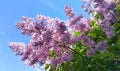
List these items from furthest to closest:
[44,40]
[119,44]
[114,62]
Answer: [114,62] → [119,44] → [44,40]

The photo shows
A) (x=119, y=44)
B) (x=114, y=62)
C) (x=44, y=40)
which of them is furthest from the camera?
(x=114, y=62)

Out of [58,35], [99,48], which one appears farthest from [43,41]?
[99,48]

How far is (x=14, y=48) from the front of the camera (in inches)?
218

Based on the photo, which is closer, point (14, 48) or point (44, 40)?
point (44, 40)

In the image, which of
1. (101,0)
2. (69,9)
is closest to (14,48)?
(69,9)

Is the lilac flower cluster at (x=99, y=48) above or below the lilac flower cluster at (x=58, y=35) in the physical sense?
below

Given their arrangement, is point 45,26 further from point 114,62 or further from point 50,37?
point 114,62

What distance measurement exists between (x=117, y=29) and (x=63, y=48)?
3.55 feet

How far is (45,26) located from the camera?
5.19 meters

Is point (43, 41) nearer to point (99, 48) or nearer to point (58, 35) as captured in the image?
point (58, 35)

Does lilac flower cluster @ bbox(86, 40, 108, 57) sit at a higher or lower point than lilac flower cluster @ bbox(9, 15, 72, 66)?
lower

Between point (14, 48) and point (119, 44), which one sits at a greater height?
point (14, 48)

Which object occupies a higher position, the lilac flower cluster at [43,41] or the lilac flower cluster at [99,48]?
the lilac flower cluster at [43,41]

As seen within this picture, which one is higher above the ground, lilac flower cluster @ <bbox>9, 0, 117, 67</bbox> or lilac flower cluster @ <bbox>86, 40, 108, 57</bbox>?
lilac flower cluster @ <bbox>9, 0, 117, 67</bbox>
